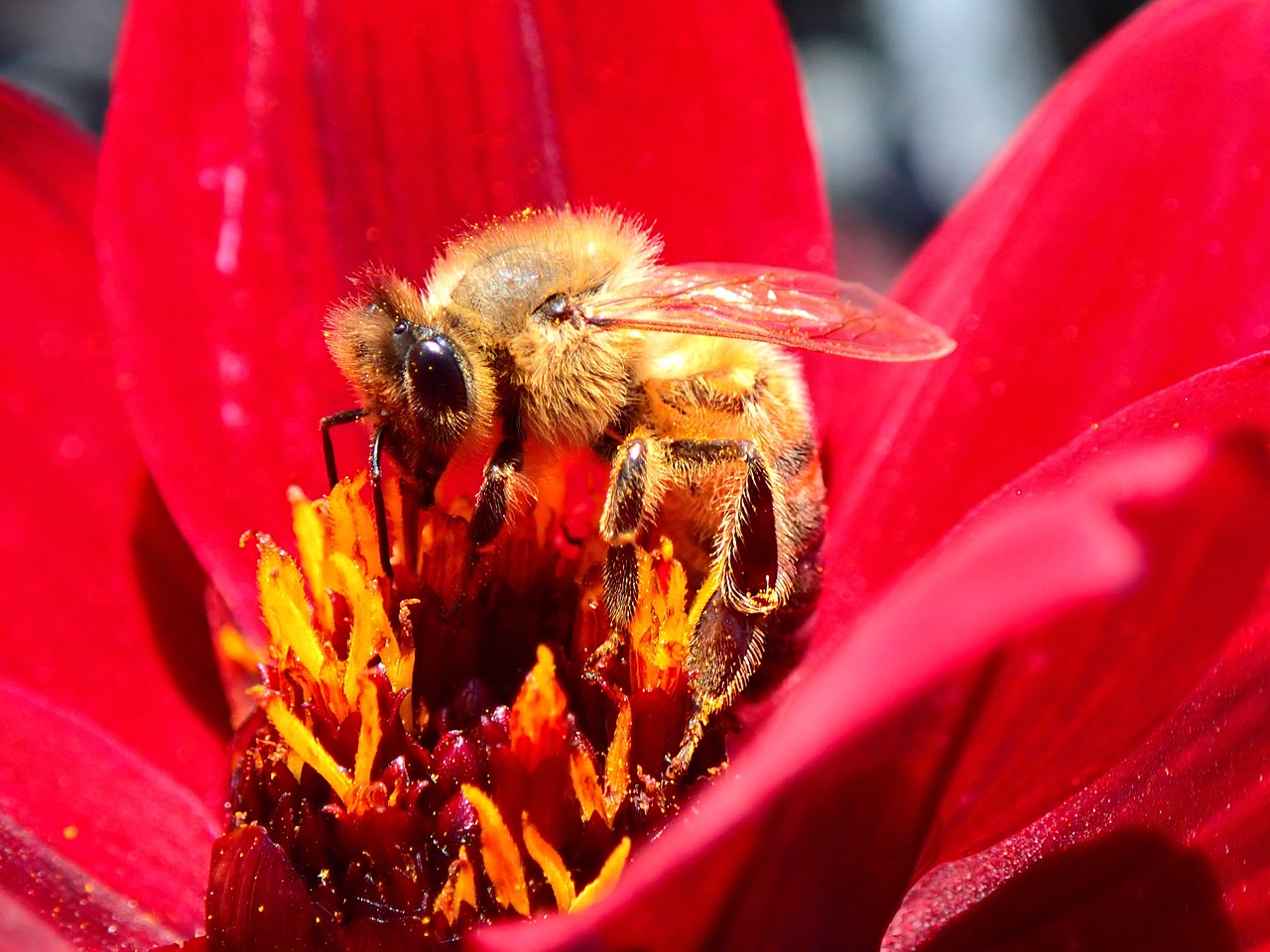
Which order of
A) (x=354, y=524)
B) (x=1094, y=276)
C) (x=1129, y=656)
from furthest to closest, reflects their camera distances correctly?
1. (x=1094, y=276)
2. (x=354, y=524)
3. (x=1129, y=656)

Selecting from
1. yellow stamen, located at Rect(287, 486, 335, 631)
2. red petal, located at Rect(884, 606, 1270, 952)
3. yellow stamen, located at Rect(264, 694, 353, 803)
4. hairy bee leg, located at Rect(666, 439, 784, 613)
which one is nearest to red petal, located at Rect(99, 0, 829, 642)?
yellow stamen, located at Rect(287, 486, 335, 631)

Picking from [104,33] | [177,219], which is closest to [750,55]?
[177,219]

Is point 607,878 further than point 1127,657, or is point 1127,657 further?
point 607,878

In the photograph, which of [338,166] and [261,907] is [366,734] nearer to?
[261,907]

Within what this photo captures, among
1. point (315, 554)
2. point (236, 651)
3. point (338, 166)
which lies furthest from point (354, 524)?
point (338, 166)

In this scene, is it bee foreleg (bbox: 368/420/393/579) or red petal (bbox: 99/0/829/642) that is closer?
bee foreleg (bbox: 368/420/393/579)

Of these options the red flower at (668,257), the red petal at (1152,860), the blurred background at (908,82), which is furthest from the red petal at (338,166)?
the blurred background at (908,82)

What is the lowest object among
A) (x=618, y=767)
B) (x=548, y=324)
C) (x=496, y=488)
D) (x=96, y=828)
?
(x=96, y=828)

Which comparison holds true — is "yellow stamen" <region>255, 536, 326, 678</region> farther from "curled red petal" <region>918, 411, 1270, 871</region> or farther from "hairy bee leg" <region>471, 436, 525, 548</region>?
"curled red petal" <region>918, 411, 1270, 871</region>
